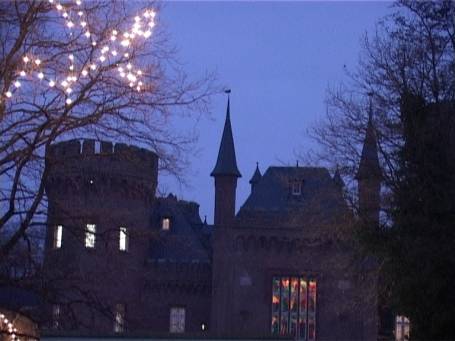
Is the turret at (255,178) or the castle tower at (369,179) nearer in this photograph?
the castle tower at (369,179)

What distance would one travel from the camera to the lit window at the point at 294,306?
2026 inches

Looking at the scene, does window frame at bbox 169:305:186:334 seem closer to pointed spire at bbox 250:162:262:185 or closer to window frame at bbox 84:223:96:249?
pointed spire at bbox 250:162:262:185

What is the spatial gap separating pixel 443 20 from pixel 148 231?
15228 millimetres

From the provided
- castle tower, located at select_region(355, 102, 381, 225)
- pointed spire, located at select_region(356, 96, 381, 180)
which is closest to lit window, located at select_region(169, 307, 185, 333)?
castle tower, located at select_region(355, 102, 381, 225)

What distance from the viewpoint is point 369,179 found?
26.5 meters

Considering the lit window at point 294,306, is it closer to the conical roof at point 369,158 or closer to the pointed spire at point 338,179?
the pointed spire at point 338,179

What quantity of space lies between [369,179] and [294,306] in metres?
26.2

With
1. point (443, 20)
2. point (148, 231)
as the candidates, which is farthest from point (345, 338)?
point (148, 231)

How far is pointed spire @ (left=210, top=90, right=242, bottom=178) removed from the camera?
52625mm

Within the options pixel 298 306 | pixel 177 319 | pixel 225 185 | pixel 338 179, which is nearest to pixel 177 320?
pixel 177 319

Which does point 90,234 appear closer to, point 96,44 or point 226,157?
point 96,44

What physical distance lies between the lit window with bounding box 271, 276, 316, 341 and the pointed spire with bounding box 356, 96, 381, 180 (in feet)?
83.1

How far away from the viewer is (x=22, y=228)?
1266 cm

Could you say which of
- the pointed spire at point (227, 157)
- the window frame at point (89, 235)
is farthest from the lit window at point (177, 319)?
the window frame at point (89, 235)
